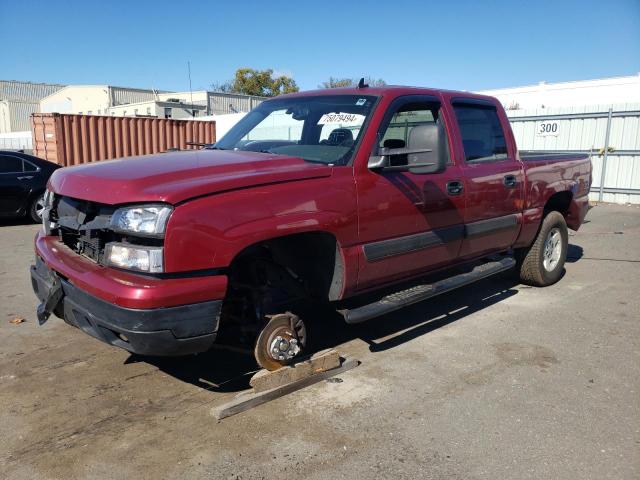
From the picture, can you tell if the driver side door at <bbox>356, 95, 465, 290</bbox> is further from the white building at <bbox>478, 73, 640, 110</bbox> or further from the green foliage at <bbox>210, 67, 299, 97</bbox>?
the green foliage at <bbox>210, 67, 299, 97</bbox>

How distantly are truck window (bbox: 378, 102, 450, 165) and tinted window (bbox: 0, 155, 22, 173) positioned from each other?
30.3 feet

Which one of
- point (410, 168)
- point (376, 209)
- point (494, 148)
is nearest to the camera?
point (376, 209)

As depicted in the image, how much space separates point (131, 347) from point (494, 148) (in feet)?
12.5

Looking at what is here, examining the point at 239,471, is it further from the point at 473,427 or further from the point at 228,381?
the point at 473,427

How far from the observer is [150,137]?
55.1 feet

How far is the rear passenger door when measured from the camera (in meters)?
4.73

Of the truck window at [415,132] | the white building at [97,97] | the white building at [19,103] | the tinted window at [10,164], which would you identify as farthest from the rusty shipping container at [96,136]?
the white building at [19,103]

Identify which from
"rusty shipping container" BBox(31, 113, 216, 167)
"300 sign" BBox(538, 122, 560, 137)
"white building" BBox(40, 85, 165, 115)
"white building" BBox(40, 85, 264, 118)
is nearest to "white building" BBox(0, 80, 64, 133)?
"white building" BBox(40, 85, 264, 118)

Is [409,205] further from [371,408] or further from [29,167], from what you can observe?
[29,167]

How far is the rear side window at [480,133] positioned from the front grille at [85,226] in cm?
304

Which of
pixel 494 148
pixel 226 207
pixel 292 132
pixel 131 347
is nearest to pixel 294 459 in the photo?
pixel 131 347

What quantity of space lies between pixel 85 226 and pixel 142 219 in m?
0.55

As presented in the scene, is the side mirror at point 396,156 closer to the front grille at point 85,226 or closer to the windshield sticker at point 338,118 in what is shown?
the windshield sticker at point 338,118

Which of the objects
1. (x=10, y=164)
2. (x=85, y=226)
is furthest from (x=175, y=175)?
(x=10, y=164)
